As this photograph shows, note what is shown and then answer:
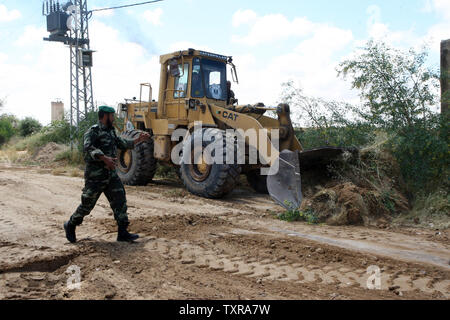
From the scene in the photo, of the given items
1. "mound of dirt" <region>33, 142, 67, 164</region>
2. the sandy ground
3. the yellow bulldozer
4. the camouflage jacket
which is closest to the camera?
the sandy ground

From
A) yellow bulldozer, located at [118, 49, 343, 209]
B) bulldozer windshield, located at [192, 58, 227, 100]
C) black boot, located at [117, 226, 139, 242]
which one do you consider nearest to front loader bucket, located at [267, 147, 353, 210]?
yellow bulldozer, located at [118, 49, 343, 209]

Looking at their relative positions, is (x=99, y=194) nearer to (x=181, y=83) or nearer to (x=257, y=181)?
(x=181, y=83)

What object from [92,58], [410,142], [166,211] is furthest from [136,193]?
[92,58]

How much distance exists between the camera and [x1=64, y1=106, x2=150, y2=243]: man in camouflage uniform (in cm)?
476

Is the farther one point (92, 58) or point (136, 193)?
point (92, 58)

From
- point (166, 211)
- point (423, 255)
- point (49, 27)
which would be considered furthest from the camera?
point (49, 27)

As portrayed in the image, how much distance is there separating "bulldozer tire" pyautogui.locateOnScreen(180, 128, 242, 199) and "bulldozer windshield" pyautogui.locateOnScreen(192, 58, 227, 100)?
1309 millimetres

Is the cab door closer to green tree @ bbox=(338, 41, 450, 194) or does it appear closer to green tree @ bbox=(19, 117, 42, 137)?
green tree @ bbox=(338, 41, 450, 194)

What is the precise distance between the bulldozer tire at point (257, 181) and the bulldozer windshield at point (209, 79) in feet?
6.44

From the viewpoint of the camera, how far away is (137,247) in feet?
15.5

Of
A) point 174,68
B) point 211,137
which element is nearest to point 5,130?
point 174,68
